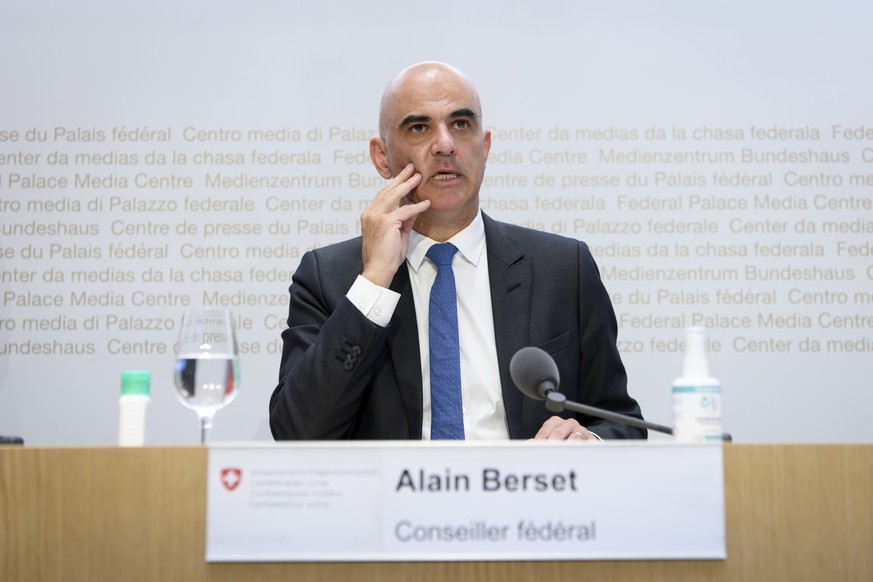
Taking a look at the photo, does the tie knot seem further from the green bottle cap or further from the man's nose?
the green bottle cap

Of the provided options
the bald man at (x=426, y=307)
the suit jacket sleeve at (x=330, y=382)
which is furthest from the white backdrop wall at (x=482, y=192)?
the suit jacket sleeve at (x=330, y=382)

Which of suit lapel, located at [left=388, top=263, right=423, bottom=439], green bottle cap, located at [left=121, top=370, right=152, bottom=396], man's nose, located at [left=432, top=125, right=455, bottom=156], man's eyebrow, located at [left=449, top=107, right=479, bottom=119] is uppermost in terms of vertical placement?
man's eyebrow, located at [left=449, top=107, right=479, bottom=119]

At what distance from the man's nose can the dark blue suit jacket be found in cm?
24

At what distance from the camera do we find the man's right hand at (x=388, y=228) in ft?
7.00

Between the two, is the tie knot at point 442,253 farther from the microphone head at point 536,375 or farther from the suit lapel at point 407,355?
the microphone head at point 536,375

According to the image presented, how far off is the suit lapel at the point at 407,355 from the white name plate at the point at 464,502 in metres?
1.03

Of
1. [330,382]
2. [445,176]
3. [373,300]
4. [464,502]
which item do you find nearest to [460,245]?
[445,176]

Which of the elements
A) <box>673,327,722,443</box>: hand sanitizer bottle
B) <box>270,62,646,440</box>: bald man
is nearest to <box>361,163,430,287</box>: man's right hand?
<box>270,62,646,440</box>: bald man

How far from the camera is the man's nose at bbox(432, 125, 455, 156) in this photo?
7.95 ft

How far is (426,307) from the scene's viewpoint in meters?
2.39

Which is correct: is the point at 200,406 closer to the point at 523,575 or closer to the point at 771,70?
the point at 523,575

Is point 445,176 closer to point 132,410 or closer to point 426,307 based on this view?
point 426,307

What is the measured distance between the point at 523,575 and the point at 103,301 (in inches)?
94.2

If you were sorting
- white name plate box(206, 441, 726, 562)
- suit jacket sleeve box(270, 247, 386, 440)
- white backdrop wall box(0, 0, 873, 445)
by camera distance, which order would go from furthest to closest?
white backdrop wall box(0, 0, 873, 445) < suit jacket sleeve box(270, 247, 386, 440) < white name plate box(206, 441, 726, 562)
